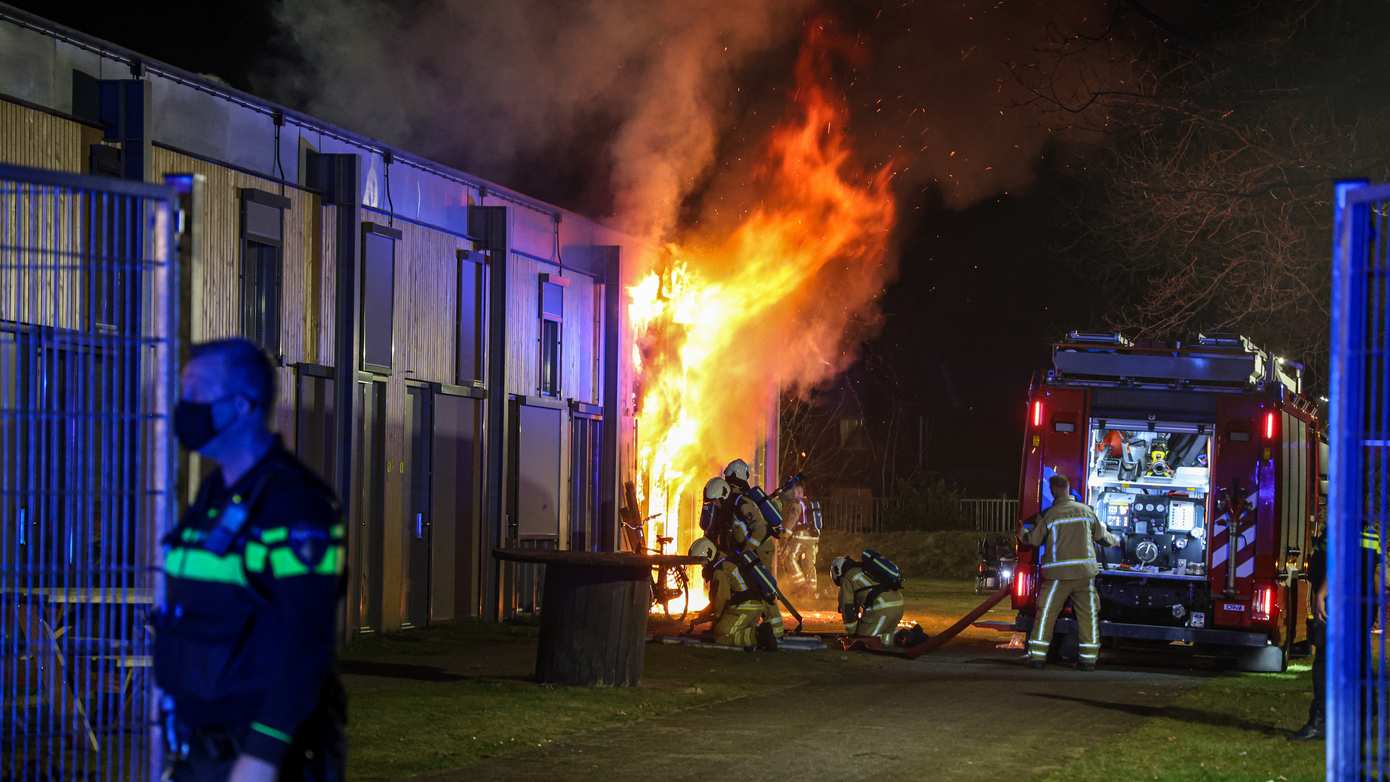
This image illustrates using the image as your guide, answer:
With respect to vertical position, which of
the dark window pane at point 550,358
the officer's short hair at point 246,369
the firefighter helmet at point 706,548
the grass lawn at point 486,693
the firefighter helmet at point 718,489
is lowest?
the grass lawn at point 486,693

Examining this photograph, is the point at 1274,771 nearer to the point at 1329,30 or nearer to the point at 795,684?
the point at 795,684

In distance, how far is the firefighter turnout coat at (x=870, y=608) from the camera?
17750mm

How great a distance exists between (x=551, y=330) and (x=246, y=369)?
732 inches

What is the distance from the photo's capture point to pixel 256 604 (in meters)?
4.05

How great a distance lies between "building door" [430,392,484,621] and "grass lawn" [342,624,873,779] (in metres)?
1.14

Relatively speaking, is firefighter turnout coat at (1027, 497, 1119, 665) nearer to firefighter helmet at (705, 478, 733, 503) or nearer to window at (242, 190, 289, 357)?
firefighter helmet at (705, 478, 733, 503)

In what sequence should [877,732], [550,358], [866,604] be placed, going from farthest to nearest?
[550,358] < [866,604] < [877,732]

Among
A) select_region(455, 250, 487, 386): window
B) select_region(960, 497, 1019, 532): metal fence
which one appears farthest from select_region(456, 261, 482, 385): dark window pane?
select_region(960, 497, 1019, 532): metal fence

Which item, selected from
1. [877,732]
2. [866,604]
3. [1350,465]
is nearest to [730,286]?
[866,604]

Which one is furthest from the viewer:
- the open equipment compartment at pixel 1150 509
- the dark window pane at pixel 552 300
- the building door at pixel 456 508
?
the dark window pane at pixel 552 300

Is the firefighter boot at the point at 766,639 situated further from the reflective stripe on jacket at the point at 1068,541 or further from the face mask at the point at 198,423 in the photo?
the face mask at the point at 198,423

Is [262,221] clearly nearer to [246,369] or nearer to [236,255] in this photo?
[236,255]

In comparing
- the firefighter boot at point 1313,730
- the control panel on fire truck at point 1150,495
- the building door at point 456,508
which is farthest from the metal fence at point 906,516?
the firefighter boot at point 1313,730

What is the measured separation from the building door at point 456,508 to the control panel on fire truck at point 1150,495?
7458mm
